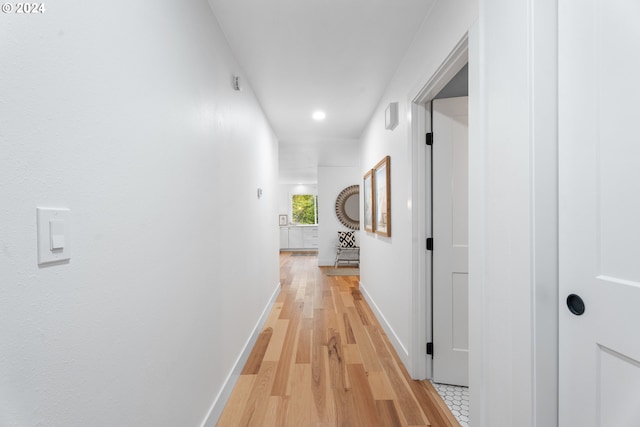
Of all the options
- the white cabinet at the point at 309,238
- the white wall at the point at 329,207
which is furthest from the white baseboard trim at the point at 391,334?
the white cabinet at the point at 309,238

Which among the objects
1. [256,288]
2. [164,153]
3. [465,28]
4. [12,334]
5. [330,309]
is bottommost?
[330,309]

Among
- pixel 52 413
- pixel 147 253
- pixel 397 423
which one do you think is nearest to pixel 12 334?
pixel 52 413

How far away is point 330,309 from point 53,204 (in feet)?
10.7

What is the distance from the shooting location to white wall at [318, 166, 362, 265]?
6715mm

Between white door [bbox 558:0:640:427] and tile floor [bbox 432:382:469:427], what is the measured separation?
0.88 m

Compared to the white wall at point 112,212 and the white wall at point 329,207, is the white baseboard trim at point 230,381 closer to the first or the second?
the white wall at point 112,212

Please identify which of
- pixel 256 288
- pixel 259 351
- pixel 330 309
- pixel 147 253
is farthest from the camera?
pixel 330 309

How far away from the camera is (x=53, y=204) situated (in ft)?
2.15

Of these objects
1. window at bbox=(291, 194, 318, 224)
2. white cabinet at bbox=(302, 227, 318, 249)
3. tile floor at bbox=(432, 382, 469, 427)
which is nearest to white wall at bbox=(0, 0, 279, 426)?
tile floor at bbox=(432, 382, 469, 427)

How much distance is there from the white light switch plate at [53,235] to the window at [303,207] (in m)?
9.70

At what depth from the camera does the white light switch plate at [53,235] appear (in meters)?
0.62

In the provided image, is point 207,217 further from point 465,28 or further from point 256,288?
point 465,28

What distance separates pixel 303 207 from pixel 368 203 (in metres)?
6.80

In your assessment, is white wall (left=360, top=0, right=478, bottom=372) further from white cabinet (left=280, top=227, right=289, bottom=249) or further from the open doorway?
white cabinet (left=280, top=227, right=289, bottom=249)
